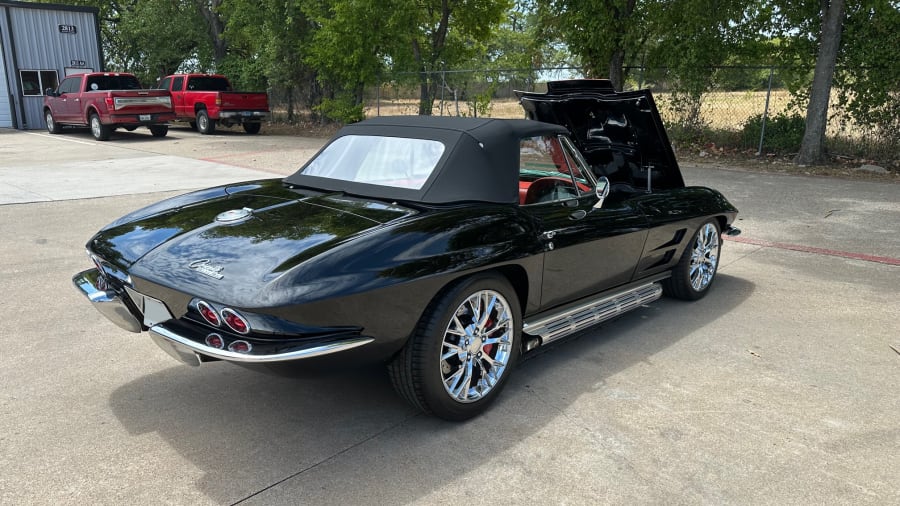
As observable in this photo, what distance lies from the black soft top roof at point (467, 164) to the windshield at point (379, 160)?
0.05m

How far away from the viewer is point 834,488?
113 inches

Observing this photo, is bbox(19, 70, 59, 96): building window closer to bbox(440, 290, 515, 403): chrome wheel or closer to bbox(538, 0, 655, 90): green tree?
bbox(538, 0, 655, 90): green tree

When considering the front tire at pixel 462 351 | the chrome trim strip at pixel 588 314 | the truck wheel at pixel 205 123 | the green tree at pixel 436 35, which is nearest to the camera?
the front tire at pixel 462 351

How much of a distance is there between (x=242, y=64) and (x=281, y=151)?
12.2 meters

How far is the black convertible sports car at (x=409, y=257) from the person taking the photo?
2820 millimetres

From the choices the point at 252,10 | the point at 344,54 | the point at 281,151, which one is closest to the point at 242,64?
the point at 252,10

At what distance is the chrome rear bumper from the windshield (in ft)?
4.58

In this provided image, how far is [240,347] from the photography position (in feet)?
9.00

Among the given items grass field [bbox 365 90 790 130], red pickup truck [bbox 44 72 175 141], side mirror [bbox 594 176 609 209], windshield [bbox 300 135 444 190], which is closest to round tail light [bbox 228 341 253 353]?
windshield [bbox 300 135 444 190]

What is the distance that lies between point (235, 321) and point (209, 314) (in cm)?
16

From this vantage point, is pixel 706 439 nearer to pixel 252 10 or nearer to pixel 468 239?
pixel 468 239

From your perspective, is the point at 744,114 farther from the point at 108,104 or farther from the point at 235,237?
the point at 108,104

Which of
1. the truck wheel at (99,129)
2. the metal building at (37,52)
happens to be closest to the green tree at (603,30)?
the truck wheel at (99,129)

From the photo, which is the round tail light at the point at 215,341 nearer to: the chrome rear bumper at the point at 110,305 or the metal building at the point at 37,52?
the chrome rear bumper at the point at 110,305
